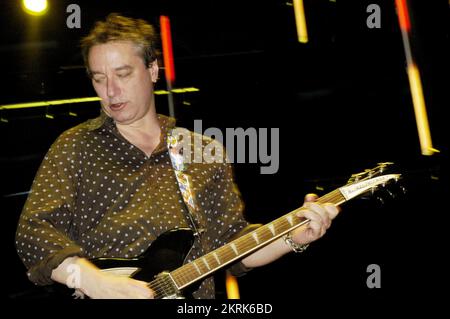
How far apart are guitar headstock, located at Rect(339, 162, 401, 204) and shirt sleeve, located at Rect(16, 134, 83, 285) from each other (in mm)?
1232

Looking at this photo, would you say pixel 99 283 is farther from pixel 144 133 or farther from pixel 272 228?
pixel 144 133

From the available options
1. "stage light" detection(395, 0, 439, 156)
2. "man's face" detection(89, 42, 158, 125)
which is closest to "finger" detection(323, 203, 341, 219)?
"man's face" detection(89, 42, 158, 125)

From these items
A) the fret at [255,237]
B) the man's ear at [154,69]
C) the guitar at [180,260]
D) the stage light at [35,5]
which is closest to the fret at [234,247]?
the guitar at [180,260]

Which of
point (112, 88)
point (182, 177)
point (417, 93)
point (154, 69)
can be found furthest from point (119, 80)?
point (417, 93)

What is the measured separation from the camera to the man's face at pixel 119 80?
8.88 feet

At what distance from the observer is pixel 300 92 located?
6195 millimetres

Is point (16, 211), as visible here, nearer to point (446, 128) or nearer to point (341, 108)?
point (341, 108)

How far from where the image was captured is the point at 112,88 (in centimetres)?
269

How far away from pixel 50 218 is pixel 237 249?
80cm

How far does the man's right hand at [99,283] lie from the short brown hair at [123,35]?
102 cm

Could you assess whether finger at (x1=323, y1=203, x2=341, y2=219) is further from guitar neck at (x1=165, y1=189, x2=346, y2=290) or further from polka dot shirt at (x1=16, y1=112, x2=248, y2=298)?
polka dot shirt at (x1=16, y1=112, x2=248, y2=298)

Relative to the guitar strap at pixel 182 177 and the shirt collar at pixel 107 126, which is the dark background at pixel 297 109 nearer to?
the shirt collar at pixel 107 126
